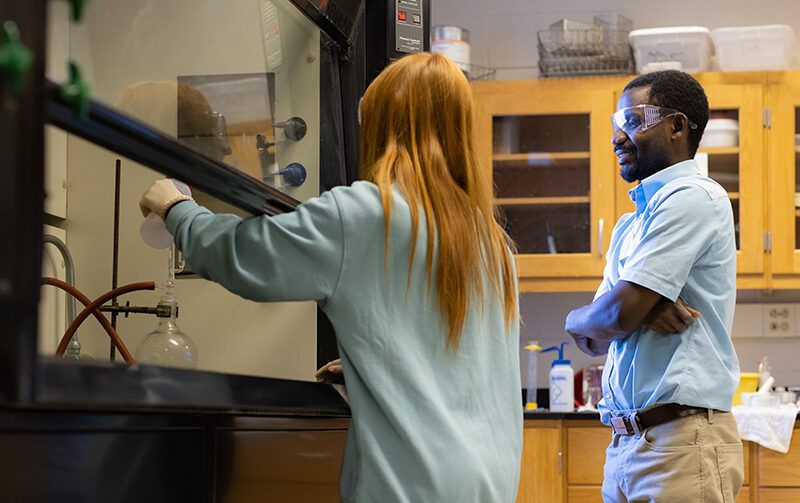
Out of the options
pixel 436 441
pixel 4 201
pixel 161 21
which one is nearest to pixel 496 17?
pixel 161 21

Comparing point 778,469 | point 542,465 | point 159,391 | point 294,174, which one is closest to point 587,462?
point 542,465

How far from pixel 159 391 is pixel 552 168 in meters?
2.90

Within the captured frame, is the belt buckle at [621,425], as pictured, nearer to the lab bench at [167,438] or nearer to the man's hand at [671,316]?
the man's hand at [671,316]

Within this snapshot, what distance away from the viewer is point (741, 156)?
332 centimetres

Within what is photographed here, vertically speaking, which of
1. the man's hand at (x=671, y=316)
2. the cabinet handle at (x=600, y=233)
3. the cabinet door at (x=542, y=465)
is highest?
A: the cabinet handle at (x=600, y=233)

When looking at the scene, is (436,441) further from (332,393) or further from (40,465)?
(40,465)

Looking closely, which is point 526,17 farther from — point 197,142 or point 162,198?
point 162,198

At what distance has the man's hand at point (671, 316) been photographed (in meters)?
1.61

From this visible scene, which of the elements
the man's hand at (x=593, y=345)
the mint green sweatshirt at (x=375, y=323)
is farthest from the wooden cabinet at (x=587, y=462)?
the mint green sweatshirt at (x=375, y=323)

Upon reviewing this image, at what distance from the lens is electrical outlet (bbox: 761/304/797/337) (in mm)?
Answer: 3516

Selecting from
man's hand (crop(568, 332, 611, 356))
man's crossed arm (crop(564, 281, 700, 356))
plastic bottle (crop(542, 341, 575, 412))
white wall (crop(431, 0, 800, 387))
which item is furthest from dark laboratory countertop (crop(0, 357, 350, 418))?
white wall (crop(431, 0, 800, 387))

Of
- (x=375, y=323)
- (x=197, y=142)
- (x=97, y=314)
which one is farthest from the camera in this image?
(x=97, y=314)

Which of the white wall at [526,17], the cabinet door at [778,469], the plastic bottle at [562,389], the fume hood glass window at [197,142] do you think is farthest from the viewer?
the white wall at [526,17]

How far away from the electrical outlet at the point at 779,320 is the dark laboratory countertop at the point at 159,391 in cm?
289
